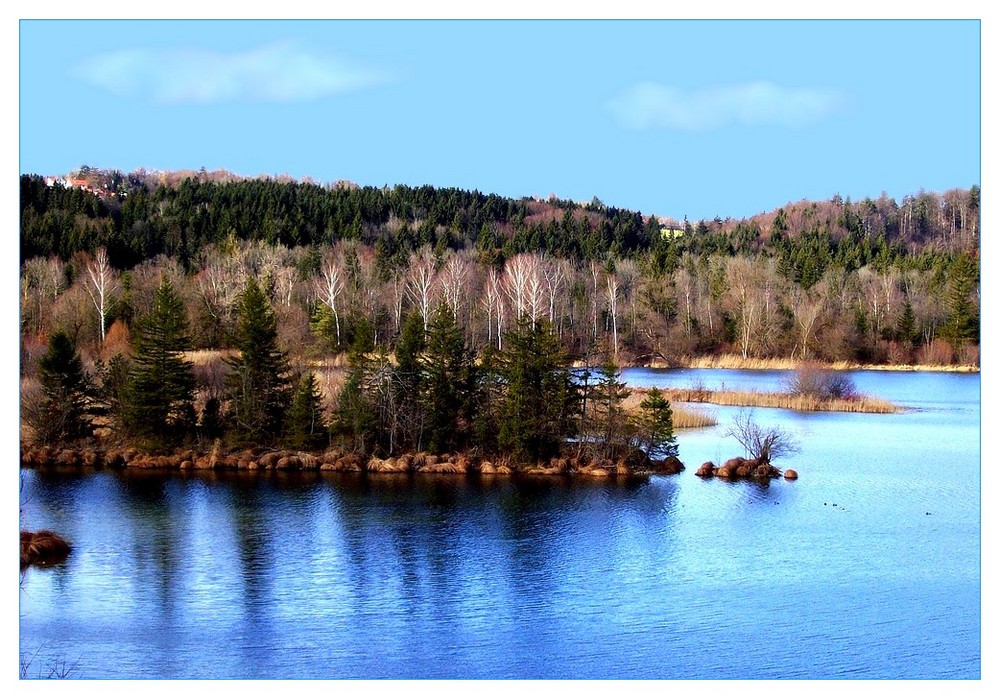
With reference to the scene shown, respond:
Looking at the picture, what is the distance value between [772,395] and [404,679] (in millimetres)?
23379

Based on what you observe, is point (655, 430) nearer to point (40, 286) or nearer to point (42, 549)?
point (42, 549)

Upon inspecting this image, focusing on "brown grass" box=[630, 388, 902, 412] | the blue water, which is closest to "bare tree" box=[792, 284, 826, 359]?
"brown grass" box=[630, 388, 902, 412]

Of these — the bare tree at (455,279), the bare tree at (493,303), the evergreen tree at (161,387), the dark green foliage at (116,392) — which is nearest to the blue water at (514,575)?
the evergreen tree at (161,387)

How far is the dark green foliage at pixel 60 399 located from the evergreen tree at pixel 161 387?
1.22 metres

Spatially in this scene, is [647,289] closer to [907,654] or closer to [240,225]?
[240,225]

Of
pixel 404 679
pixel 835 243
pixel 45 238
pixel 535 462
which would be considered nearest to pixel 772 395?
pixel 535 462

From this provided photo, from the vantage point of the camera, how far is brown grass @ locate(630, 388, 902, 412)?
106 ft

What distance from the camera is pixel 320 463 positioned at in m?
26.0

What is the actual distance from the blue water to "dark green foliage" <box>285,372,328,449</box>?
68.0 inches

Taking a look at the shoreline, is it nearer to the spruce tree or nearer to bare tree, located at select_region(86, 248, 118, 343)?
the spruce tree

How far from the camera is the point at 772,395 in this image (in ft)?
113

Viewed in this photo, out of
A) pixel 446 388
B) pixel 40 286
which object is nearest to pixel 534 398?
pixel 446 388

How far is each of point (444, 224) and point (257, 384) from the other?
1679 inches

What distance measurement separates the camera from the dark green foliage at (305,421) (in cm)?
2645
